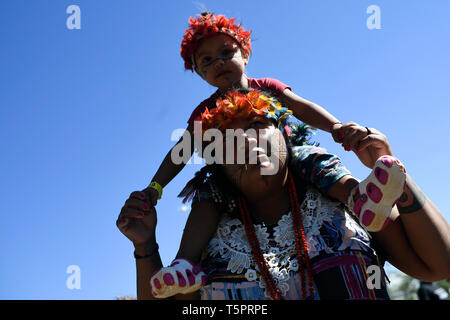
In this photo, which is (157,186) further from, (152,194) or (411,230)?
(411,230)

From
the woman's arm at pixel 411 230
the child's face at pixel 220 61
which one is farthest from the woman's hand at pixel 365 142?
the child's face at pixel 220 61

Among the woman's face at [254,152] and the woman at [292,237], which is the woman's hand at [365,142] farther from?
the woman's face at [254,152]

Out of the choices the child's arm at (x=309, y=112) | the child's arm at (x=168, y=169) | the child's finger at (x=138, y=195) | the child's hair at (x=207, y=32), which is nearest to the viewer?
the child's finger at (x=138, y=195)

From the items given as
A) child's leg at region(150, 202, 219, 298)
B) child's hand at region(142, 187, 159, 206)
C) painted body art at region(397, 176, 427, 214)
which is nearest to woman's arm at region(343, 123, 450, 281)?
painted body art at region(397, 176, 427, 214)

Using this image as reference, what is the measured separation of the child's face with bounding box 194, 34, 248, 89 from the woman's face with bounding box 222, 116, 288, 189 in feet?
2.50

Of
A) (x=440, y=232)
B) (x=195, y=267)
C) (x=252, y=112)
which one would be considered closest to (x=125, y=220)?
(x=195, y=267)

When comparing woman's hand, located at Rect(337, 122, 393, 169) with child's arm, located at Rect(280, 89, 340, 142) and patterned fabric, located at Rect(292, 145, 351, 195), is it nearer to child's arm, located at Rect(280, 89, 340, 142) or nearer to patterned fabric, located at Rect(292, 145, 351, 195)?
patterned fabric, located at Rect(292, 145, 351, 195)

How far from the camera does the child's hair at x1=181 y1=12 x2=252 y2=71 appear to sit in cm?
361

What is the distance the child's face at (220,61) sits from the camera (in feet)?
11.3

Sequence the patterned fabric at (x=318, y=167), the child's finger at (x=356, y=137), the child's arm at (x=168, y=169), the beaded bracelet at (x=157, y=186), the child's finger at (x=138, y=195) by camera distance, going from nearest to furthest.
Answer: the child's finger at (x=356, y=137)
the patterned fabric at (x=318, y=167)
the child's finger at (x=138, y=195)
the beaded bracelet at (x=157, y=186)
the child's arm at (x=168, y=169)

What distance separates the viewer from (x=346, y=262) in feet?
7.66

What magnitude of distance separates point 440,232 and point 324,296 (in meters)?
0.66

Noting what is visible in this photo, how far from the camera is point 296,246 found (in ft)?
8.17
